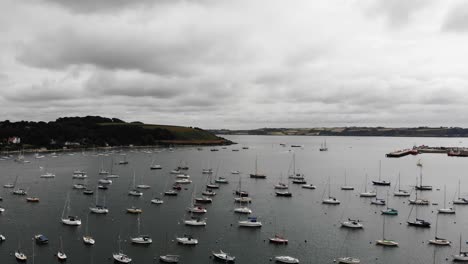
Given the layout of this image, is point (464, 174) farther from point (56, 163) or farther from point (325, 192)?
point (56, 163)

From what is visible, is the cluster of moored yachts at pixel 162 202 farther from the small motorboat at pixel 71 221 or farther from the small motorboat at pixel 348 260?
the small motorboat at pixel 348 260

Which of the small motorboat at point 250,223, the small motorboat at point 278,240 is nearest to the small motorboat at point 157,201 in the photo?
the small motorboat at point 250,223

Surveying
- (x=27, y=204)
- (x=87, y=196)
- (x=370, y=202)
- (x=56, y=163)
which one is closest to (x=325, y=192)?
(x=370, y=202)

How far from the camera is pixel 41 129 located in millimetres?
199250

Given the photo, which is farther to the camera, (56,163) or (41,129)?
(41,129)

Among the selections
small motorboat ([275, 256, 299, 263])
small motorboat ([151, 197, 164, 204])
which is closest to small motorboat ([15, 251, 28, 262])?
small motorboat ([275, 256, 299, 263])

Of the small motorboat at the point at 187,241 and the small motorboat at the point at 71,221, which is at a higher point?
the small motorboat at the point at 71,221

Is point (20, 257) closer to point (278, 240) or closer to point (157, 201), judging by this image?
point (278, 240)

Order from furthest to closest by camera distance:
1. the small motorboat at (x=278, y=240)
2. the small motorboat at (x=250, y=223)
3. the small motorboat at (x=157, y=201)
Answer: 1. the small motorboat at (x=157, y=201)
2. the small motorboat at (x=250, y=223)
3. the small motorboat at (x=278, y=240)

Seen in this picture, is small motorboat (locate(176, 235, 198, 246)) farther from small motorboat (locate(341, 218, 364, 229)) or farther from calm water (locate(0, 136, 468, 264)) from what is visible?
small motorboat (locate(341, 218, 364, 229))

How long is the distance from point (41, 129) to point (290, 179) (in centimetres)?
13428

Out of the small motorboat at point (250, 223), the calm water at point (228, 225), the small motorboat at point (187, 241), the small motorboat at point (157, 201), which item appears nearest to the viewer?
the calm water at point (228, 225)

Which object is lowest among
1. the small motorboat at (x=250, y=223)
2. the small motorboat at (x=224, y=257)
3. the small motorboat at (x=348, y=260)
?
the small motorboat at (x=348, y=260)

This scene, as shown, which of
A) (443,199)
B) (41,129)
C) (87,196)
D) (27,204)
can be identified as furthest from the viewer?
(41,129)
